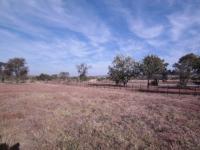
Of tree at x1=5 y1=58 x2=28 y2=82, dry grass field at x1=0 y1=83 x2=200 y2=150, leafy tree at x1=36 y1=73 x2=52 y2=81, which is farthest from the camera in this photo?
leafy tree at x1=36 y1=73 x2=52 y2=81

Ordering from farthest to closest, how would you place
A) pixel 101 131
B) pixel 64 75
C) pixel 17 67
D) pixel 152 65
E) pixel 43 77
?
pixel 64 75
pixel 43 77
pixel 17 67
pixel 152 65
pixel 101 131

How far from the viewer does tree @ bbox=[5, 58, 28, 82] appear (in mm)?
79956

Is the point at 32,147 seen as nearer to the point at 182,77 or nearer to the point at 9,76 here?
the point at 182,77

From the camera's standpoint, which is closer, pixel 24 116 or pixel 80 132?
pixel 80 132

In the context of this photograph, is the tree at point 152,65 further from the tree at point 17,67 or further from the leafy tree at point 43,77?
the leafy tree at point 43,77

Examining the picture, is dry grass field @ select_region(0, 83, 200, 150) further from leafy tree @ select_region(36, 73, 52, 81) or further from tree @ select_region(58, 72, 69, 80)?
tree @ select_region(58, 72, 69, 80)

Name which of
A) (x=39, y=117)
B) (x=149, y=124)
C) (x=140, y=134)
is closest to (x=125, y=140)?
(x=140, y=134)

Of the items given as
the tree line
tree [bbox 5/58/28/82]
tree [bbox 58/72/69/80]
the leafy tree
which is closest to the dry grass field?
the tree line

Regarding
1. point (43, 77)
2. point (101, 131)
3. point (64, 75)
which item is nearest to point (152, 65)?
point (101, 131)

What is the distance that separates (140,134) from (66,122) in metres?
4.93

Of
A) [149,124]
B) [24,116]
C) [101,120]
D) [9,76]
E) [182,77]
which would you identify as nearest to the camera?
[149,124]

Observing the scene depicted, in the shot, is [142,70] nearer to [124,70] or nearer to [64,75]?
[124,70]

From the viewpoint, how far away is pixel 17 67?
266 ft

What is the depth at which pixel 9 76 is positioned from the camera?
86.5 meters
